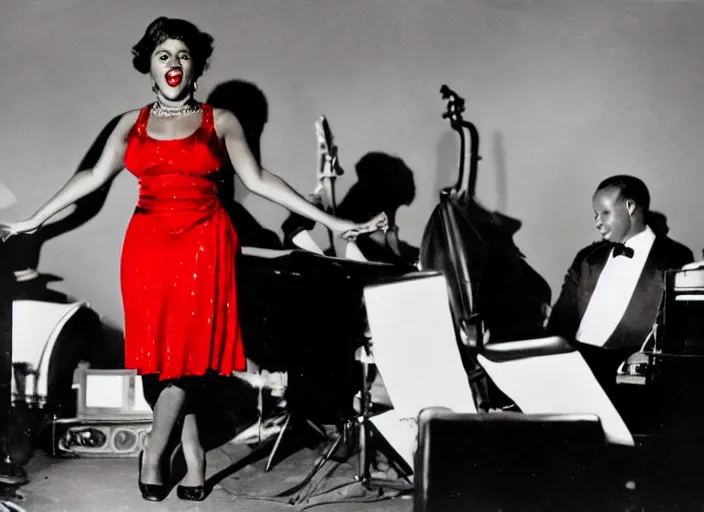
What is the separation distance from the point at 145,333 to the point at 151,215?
41 centimetres

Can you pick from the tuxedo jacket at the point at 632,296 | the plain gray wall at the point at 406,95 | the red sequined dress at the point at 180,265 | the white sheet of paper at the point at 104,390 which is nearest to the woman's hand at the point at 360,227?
the plain gray wall at the point at 406,95

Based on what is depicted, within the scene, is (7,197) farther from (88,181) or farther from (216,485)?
(216,485)

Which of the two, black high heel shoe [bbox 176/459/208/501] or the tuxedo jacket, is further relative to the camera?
the tuxedo jacket

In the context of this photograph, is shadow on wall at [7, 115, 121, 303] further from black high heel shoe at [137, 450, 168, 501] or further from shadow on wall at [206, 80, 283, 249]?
black high heel shoe at [137, 450, 168, 501]

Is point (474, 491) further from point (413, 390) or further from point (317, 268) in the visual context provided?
point (317, 268)

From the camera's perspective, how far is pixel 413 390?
2.16 meters

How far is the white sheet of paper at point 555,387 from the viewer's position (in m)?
2.15

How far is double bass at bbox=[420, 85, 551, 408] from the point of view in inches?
87.3

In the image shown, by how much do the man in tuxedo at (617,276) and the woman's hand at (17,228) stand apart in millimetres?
1914

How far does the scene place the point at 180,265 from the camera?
209 centimetres

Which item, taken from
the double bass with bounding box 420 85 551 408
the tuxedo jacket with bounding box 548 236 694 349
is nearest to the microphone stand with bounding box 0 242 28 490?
the double bass with bounding box 420 85 551 408

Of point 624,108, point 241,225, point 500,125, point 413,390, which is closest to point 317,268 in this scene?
point 241,225

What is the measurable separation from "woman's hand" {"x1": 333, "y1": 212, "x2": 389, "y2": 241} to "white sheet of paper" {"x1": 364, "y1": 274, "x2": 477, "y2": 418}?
0.67 feet

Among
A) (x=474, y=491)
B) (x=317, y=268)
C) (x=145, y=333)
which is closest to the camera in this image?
(x=474, y=491)
